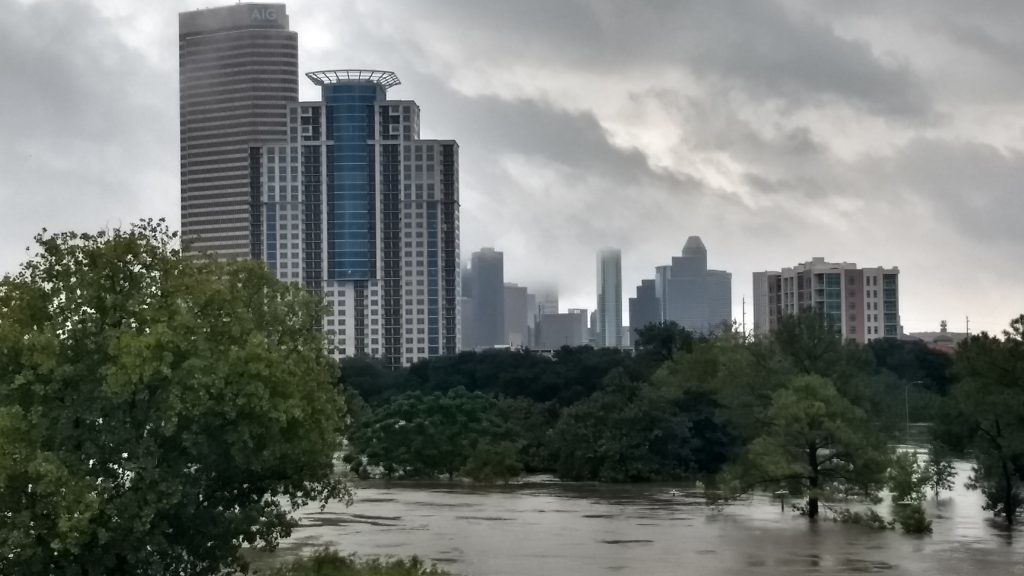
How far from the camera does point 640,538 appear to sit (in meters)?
47.3

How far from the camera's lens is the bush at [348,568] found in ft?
104

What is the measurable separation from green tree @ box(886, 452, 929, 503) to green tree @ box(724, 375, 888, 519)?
1.42ft

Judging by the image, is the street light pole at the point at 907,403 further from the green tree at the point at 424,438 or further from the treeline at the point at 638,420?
the green tree at the point at 424,438

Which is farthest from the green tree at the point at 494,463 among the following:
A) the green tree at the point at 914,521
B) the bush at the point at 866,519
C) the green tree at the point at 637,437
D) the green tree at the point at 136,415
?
the green tree at the point at 136,415

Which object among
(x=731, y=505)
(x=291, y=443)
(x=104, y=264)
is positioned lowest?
(x=731, y=505)

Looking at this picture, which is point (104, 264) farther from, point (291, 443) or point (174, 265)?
point (291, 443)

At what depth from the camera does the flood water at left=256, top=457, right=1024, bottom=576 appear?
40.6 metres

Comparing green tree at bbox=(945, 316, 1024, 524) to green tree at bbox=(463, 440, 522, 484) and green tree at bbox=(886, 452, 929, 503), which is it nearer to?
green tree at bbox=(886, 452, 929, 503)

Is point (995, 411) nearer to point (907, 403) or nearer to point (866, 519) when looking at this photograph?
point (866, 519)

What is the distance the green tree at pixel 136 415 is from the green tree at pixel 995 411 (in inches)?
1199

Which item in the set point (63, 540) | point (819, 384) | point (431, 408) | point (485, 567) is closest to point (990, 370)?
point (819, 384)

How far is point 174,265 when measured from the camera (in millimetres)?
29812

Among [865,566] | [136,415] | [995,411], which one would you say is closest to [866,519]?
[995,411]

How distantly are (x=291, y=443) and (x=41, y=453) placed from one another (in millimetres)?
5089
